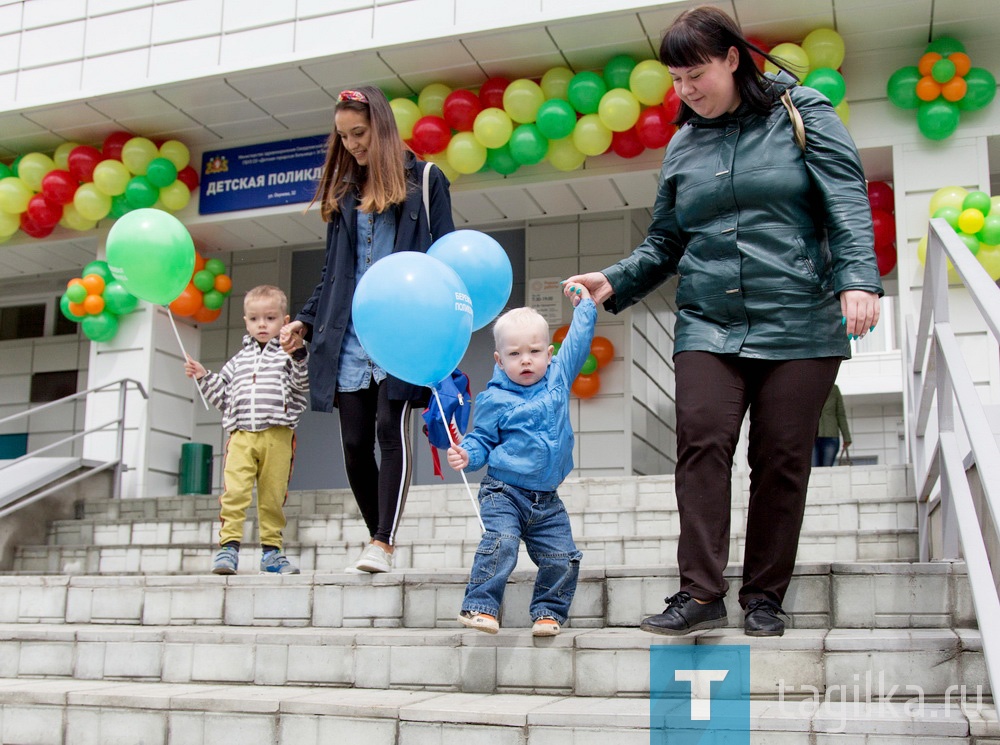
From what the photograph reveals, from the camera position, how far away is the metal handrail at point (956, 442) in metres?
2.14

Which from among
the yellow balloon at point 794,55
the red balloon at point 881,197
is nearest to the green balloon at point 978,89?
the red balloon at point 881,197

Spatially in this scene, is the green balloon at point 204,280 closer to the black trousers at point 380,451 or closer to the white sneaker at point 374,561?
the black trousers at point 380,451

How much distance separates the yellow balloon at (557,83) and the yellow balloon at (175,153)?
10.2ft

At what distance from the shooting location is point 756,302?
281 cm

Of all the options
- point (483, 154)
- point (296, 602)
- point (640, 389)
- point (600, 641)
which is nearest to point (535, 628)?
point (600, 641)

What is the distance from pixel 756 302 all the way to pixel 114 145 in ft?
22.6

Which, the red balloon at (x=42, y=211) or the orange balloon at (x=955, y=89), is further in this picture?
the red balloon at (x=42, y=211)

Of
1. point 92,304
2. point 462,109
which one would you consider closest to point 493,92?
point 462,109

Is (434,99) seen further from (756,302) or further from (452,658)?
(452,658)

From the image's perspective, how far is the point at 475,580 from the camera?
2.96 m

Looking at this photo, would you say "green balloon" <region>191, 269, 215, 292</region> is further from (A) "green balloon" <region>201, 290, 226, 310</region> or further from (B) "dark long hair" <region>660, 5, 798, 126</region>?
(B) "dark long hair" <region>660, 5, 798, 126</region>

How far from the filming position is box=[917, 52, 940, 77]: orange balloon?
6.45m

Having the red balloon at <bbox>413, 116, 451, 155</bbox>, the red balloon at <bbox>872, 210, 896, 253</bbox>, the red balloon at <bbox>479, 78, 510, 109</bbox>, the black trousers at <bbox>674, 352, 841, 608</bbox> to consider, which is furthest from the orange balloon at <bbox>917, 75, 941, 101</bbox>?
the black trousers at <bbox>674, 352, 841, 608</bbox>

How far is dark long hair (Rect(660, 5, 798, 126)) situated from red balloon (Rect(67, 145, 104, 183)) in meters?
6.65
